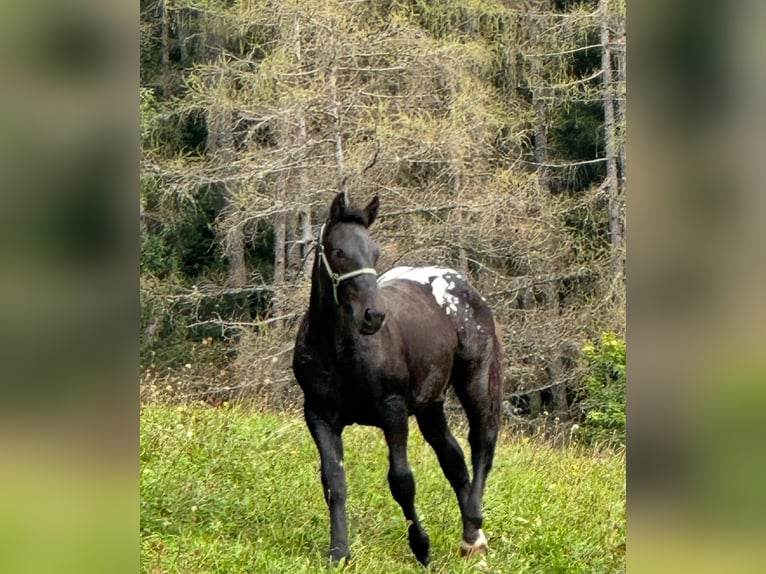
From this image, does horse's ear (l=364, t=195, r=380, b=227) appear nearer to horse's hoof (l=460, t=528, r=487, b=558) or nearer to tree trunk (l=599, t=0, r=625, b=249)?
horse's hoof (l=460, t=528, r=487, b=558)

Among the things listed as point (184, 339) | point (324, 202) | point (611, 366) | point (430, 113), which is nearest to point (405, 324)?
point (324, 202)

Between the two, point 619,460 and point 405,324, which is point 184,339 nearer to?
point 619,460

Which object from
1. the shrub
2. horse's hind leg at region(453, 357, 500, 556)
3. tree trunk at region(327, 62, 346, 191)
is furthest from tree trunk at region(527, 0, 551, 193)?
horse's hind leg at region(453, 357, 500, 556)

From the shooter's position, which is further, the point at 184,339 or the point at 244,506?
the point at 184,339

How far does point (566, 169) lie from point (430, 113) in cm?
802

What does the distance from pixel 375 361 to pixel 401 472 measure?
2.41 ft

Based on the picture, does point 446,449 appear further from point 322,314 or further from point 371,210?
point 371,210

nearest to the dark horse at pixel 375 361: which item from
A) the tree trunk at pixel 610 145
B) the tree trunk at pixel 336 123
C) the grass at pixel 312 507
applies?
the grass at pixel 312 507

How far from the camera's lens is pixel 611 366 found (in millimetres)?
16969

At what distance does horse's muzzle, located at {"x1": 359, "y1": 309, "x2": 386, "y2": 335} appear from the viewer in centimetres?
569

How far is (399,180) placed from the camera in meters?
16.0

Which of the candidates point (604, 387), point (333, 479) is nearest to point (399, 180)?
point (604, 387)
